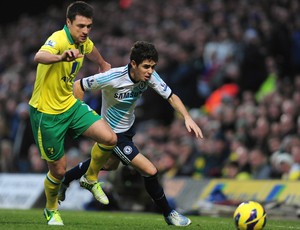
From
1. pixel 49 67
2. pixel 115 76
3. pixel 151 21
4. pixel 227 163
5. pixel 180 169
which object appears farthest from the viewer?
pixel 151 21

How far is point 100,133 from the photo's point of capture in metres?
10.3

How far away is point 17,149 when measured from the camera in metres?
21.9

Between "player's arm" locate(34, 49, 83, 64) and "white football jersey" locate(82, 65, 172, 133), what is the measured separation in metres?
1.48

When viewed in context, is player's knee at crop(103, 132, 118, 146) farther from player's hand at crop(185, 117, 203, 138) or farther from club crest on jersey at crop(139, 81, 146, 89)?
club crest on jersey at crop(139, 81, 146, 89)

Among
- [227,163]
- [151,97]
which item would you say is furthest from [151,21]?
[227,163]

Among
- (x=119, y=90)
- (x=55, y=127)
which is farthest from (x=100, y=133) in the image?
(x=119, y=90)

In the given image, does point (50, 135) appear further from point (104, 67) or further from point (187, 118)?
point (187, 118)

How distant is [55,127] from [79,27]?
131 cm

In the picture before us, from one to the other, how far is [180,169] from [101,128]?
8.33 metres

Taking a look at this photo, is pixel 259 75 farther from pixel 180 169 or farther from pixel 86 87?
pixel 86 87

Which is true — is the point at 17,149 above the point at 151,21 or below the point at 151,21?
below

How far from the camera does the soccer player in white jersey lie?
10.9 meters

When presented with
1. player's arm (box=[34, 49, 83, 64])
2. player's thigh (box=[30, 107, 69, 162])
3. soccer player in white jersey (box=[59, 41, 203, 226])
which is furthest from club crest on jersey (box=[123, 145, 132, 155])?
player's arm (box=[34, 49, 83, 64])

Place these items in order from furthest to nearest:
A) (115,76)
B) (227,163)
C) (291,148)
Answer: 1. (227,163)
2. (291,148)
3. (115,76)
